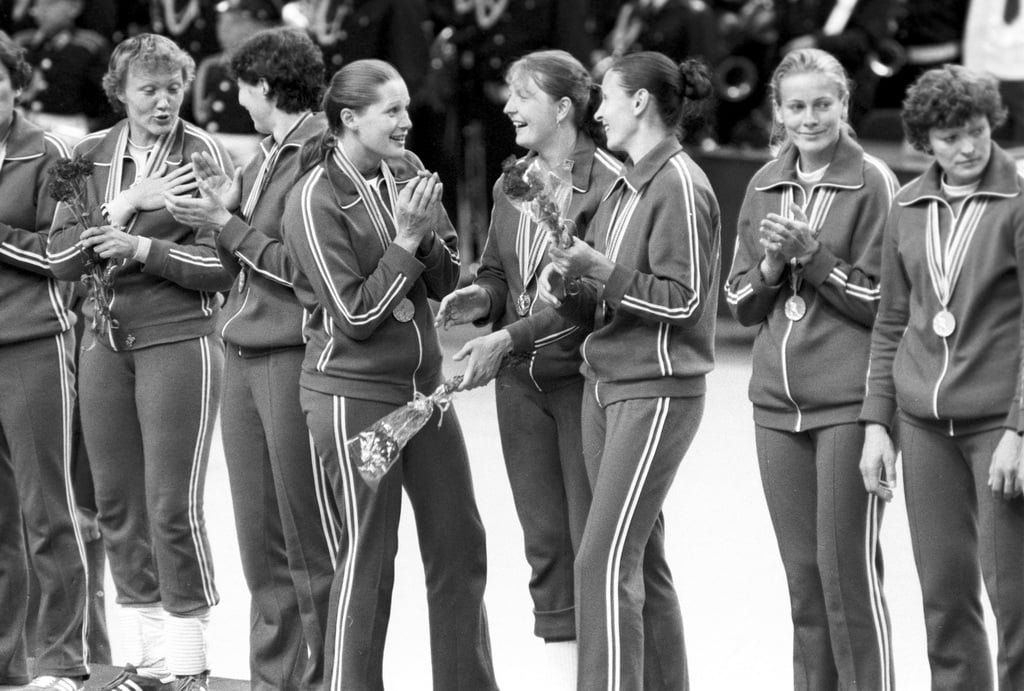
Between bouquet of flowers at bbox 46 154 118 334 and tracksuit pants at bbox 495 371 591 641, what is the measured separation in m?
1.06

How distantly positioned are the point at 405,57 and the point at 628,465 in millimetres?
5838

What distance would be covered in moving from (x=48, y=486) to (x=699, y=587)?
7.00 ft

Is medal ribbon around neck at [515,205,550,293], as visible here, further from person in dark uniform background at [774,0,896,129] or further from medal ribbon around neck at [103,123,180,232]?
person in dark uniform background at [774,0,896,129]

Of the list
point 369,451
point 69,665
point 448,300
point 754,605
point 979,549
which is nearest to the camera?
point 979,549

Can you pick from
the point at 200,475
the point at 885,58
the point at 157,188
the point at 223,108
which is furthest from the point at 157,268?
the point at 885,58

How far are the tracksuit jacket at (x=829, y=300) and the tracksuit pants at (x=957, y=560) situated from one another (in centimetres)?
20

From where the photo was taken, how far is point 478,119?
988cm

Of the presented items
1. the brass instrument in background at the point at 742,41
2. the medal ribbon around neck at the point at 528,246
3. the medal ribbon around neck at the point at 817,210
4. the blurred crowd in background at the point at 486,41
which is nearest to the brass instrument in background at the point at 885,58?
the blurred crowd in background at the point at 486,41

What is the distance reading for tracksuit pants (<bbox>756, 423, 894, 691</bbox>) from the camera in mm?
3635

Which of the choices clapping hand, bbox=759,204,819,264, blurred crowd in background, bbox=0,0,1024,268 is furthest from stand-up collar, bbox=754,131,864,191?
blurred crowd in background, bbox=0,0,1024,268

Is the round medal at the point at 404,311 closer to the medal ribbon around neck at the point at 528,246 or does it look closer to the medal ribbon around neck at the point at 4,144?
the medal ribbon around neck at the point at 528,246

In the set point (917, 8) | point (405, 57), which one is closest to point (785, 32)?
point (917, 8)

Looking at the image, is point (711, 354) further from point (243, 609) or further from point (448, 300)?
point (243, 609)

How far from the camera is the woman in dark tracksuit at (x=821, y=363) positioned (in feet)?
11.9
